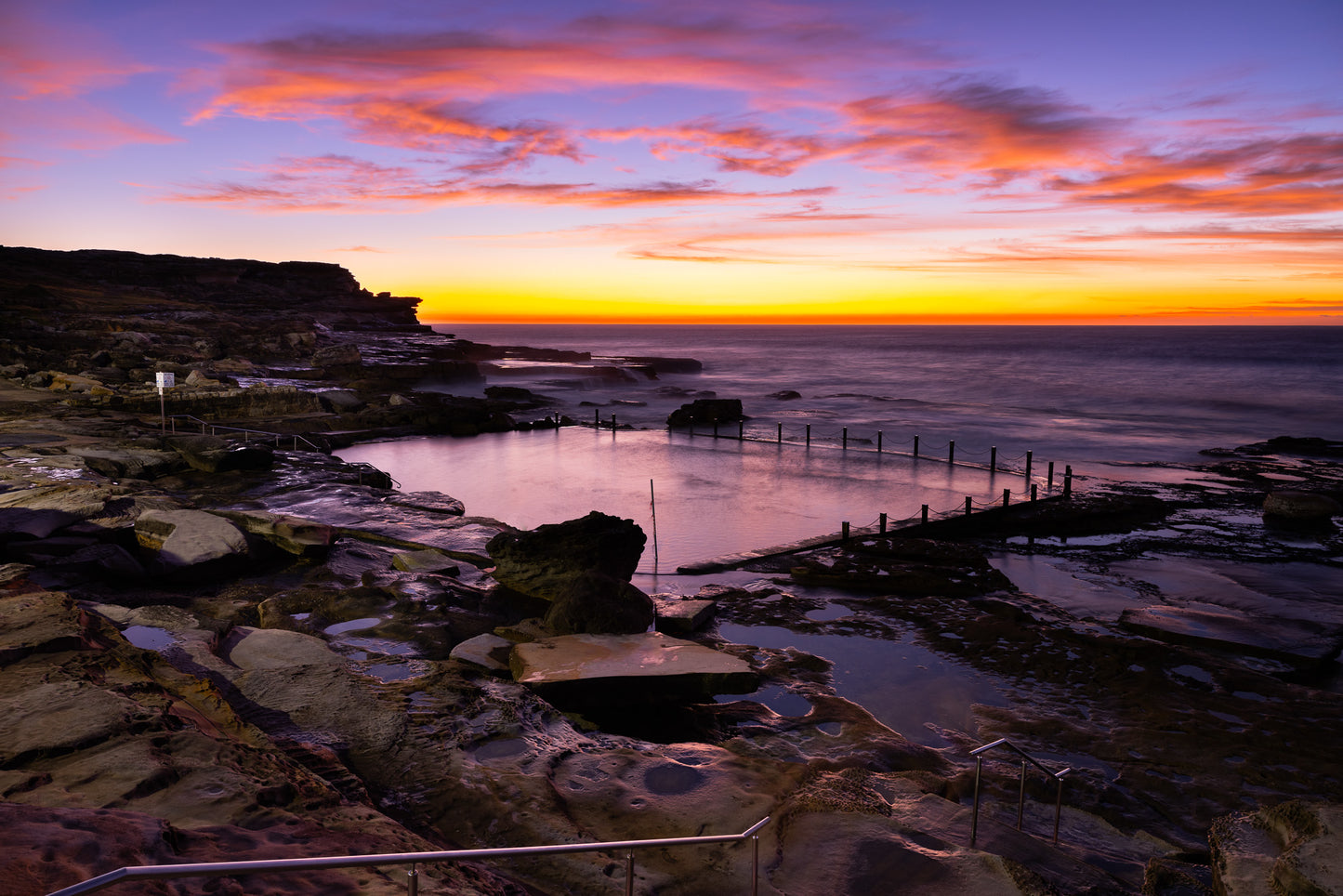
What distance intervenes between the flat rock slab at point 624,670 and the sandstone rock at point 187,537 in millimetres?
5716

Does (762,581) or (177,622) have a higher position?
(177,622)

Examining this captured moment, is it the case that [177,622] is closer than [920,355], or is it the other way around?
[177,622]

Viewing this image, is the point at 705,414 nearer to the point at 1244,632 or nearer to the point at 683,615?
the point at 683,615

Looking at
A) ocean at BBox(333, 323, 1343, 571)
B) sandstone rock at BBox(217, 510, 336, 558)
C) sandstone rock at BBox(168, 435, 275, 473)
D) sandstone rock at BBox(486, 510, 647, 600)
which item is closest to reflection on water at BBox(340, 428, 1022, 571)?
ocean at BBox(333, 323, 1343, 571)

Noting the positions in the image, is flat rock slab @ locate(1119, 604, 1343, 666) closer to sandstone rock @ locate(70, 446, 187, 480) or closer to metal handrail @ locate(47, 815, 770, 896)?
metal handrail @ locate(47, 815, 770, 896)

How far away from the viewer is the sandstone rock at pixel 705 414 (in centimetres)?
4034

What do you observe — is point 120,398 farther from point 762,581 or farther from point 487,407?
point 762,581

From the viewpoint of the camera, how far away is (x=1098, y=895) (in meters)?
5.29

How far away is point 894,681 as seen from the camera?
34.1 feet

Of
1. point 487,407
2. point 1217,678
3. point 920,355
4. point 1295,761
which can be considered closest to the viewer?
point 1295,761

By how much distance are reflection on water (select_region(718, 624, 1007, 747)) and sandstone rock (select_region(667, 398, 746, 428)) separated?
2780 cm

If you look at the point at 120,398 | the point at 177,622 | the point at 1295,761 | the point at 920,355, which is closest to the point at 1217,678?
the point at 1295,761

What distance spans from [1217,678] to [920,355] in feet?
416

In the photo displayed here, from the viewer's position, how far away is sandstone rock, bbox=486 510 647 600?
12.4m
